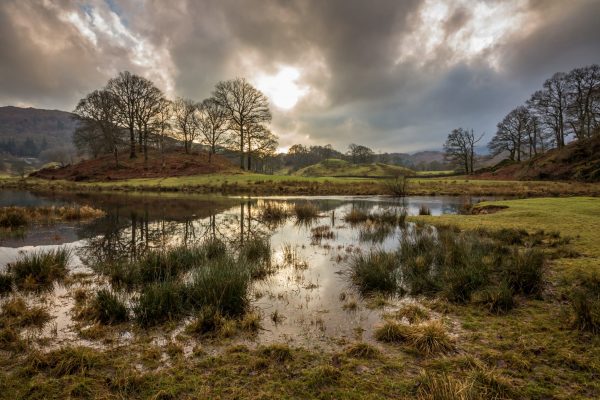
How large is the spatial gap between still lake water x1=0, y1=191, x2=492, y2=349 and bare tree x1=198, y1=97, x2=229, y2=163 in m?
41.6

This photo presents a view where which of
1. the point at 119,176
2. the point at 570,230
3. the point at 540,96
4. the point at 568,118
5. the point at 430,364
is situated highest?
the point at 540,96

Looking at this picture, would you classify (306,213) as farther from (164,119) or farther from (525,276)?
(164,119)

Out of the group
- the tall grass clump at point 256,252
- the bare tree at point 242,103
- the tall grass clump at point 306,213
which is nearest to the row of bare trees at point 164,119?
the bare tree at point 242,103

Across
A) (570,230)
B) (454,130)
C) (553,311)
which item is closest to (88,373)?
(553,311)

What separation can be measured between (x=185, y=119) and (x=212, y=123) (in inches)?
192

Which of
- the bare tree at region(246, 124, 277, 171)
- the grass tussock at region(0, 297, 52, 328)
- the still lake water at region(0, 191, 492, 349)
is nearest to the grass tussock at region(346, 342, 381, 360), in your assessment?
the still lake water at region(0, 191, 492, 349)

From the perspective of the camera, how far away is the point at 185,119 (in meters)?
57.5

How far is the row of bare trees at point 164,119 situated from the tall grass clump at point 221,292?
165ft

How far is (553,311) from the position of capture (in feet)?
17.7

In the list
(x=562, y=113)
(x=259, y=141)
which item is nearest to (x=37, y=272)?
(x=259, y=141)

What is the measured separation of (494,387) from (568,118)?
73.2m

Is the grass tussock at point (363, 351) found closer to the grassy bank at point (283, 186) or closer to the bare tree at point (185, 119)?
the grassy bank at point (283, 186)

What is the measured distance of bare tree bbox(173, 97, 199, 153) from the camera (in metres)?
58.3

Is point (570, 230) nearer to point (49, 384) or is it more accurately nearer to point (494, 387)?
point (494, 387)
